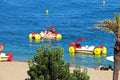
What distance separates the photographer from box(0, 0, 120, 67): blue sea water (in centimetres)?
5946

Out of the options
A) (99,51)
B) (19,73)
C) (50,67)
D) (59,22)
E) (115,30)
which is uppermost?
(59,22)

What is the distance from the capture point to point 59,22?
90438 mm

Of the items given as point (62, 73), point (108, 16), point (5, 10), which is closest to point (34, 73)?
point (62, 73)

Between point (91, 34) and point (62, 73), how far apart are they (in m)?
52.8

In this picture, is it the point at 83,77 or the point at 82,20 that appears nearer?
the point at 83,77

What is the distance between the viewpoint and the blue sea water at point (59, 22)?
59463mm

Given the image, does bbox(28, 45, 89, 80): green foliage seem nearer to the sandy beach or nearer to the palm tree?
the palm tree

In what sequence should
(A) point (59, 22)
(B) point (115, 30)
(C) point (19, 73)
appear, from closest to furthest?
(B) point (115, 30) < (C) point (19, 73) < (A) point (59, 22)

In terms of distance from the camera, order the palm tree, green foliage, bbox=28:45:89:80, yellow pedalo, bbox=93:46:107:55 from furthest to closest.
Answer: yellow pedalo, bbox=93:46:107:55
the palm tree
green foliage, bbox=28:45:89:80

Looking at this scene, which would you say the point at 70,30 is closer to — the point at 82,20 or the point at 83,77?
the point at 82,20

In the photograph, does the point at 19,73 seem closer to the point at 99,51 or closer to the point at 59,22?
the point at 99,51

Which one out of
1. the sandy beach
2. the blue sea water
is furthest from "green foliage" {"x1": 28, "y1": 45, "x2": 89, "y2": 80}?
the blue sea water

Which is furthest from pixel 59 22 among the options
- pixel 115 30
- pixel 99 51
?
pixel 115 30

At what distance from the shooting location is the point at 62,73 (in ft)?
75.8
